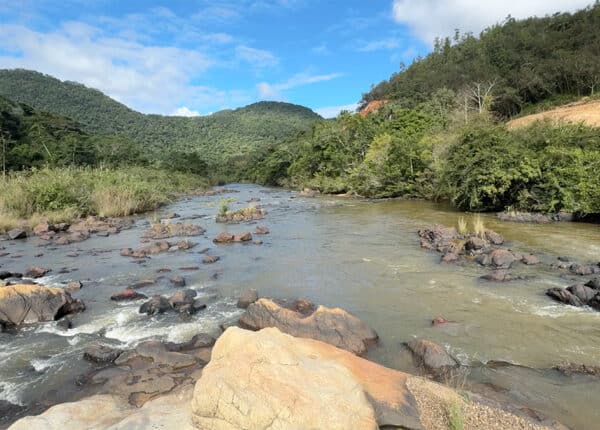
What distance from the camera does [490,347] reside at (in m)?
7.30

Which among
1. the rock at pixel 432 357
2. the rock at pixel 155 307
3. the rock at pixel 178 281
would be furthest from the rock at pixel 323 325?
the rock at pixel 178 281

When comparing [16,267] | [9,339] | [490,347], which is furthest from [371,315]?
[16,267]

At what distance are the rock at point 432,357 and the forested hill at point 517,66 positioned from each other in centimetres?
4346

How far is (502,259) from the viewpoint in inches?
478

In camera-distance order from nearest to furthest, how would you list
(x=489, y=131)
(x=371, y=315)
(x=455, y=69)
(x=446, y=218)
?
1. (x=371, y=315)
2. (x=446, y=218)
3. (x=489, y=131)
4. (x=455, y=69)

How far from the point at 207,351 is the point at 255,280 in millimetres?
4636

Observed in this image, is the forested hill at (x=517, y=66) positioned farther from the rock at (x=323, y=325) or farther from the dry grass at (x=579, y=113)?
the rock at (x=323, y=325)

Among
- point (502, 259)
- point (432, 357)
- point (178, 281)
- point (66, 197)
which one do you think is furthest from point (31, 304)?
point (66, 197)

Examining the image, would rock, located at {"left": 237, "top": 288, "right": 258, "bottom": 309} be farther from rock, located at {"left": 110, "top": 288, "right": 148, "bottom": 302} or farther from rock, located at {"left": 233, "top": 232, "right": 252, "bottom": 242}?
rock, located at {"left": 233, "top": 232, "right": 252, "bottom": 242}

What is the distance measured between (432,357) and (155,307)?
5825 mm

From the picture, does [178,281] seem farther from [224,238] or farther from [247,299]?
[224,238]

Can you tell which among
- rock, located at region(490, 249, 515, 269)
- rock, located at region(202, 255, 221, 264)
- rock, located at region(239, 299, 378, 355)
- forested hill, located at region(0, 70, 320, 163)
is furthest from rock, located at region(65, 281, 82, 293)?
forested hill, located at region(0, 70, 320, 163)

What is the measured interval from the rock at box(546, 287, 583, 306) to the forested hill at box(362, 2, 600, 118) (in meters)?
39.8

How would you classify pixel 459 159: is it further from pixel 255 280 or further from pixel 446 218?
pixel 255 280
